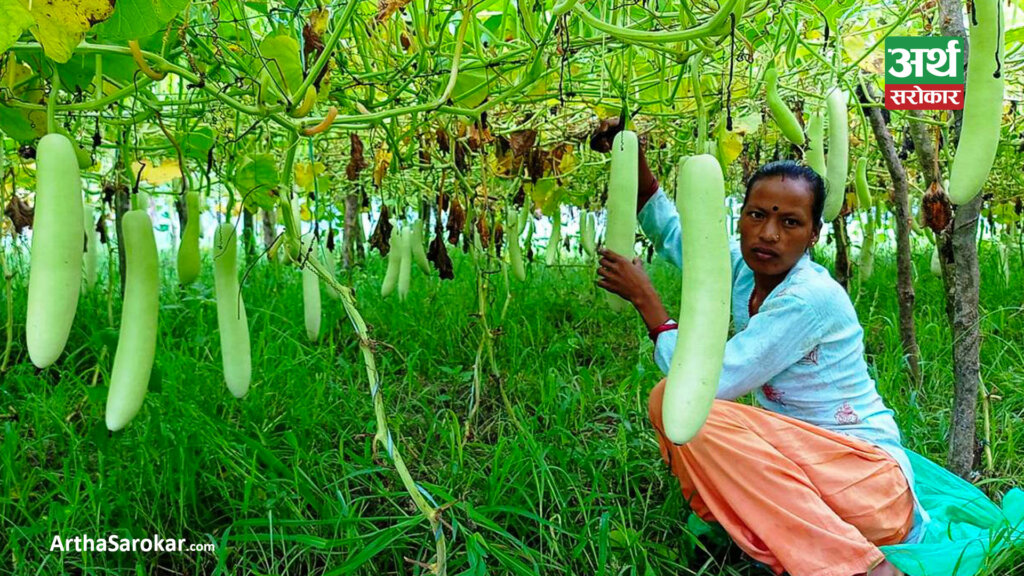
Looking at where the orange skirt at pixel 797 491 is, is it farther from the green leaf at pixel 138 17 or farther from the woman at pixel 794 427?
the green leaf at pixel 138 17

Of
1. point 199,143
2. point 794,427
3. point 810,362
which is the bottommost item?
point 794,427

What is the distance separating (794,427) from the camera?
5.36 ft

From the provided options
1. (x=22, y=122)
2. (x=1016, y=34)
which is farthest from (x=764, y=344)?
(x=22, y=122)

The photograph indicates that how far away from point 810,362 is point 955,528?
488 mm

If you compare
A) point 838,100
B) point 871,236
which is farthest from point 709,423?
point 871,236

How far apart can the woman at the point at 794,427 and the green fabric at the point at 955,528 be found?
54mm

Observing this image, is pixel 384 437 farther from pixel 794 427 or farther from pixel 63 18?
pixel 794 427

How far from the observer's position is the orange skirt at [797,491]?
1.53 meters

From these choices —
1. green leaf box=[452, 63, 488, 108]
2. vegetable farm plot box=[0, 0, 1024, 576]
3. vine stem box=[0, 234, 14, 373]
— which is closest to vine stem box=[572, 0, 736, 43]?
vegetable farm plot box=[0, 0, 1024, 576]

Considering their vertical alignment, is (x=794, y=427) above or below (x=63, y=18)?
below

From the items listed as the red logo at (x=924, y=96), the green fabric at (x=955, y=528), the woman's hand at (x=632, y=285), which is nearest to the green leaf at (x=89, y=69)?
the woman's hand at (x=632, y=285)

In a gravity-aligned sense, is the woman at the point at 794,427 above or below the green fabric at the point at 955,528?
above

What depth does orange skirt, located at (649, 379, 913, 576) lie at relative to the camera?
60.1 inches

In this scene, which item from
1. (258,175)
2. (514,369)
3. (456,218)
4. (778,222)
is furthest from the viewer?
(514,369)
